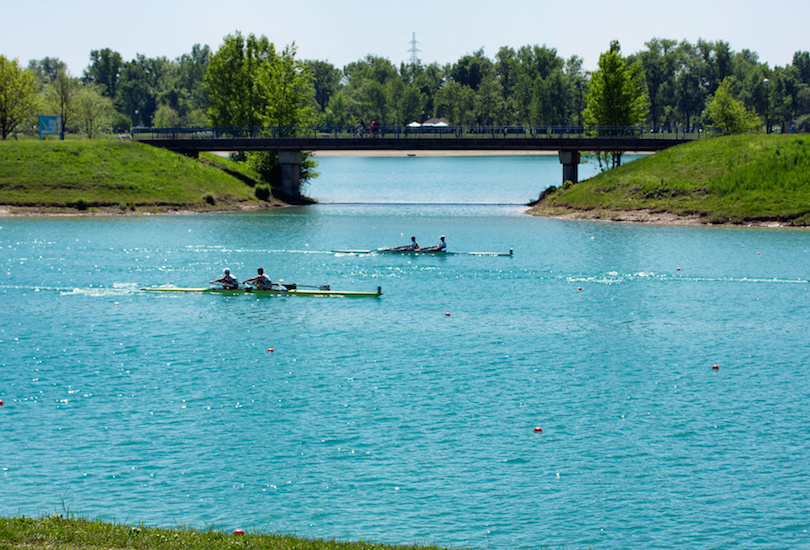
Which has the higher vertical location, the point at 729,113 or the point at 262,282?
the point at 729,113

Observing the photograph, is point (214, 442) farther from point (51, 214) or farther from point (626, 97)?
point (626, 97)

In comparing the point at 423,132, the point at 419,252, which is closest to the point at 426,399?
the point at 419,252

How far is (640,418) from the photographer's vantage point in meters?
29.3

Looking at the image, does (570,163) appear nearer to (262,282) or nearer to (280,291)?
(280,291)

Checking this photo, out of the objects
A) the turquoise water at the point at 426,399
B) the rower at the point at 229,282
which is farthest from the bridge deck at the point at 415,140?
the rower at the point at 229,282

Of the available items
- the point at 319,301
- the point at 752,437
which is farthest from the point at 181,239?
the point at 752,437

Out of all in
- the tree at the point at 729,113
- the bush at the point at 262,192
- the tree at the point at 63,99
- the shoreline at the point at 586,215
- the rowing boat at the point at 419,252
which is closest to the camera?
the rowing boat at the point at 419,252

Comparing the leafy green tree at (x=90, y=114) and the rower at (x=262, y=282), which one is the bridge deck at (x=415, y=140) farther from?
the rower at (x=262, y=282)

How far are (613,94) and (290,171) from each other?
44219 mm

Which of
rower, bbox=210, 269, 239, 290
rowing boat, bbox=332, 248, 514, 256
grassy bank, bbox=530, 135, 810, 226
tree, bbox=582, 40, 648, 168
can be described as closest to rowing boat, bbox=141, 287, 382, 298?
rower, bbox=210, 269, 239, 290

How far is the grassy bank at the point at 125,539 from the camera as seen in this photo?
1684cm

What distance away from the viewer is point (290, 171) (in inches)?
4405

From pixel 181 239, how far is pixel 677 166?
55256 mm

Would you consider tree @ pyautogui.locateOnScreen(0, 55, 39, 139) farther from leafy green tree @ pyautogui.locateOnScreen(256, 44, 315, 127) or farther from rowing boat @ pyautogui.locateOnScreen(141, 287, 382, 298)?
rowing boat @ pyautogui.locateOnScreen(141, 287, 382, 298)
